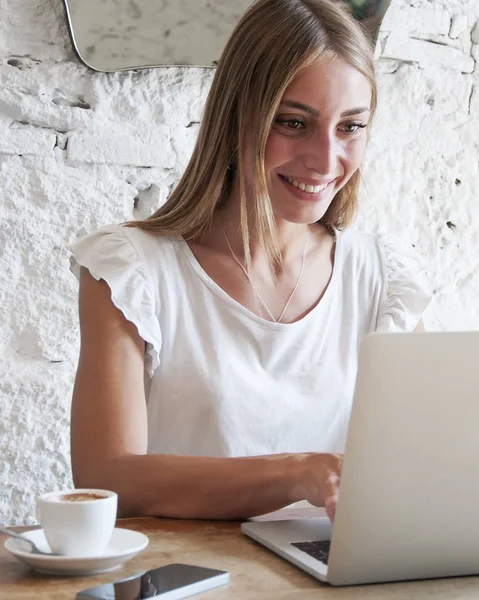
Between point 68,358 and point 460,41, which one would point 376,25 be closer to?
point 460,41

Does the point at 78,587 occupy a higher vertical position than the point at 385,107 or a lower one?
lower

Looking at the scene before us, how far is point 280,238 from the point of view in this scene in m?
1.64

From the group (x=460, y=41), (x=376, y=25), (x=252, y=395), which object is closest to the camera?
(x=252, y=395)

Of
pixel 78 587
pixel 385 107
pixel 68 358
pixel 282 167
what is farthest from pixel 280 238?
pixel 78 587

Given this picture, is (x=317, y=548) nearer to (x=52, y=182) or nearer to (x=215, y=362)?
(x=215, y=362)

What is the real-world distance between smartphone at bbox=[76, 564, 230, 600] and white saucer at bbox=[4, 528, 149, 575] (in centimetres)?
3

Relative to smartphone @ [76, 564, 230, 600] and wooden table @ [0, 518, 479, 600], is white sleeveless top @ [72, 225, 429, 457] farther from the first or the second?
smartphone @ [76, 564, 230, 600]

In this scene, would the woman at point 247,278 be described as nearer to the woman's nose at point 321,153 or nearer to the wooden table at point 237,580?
the woman's nose at point 321,153

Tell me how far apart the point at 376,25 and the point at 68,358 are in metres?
1.09

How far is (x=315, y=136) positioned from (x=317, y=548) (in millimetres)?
739

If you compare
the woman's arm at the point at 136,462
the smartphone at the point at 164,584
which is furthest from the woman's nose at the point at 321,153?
the smartphone at the point at 164,584

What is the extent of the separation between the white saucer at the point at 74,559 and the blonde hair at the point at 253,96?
74cm

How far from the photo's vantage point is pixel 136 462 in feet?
3.82

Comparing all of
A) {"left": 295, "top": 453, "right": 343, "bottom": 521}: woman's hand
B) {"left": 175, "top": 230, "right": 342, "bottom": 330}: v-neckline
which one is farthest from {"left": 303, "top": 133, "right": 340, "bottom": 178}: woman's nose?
{"left": 295, "top": 453, "right": 343, "bottom": 521}: woman's hand
